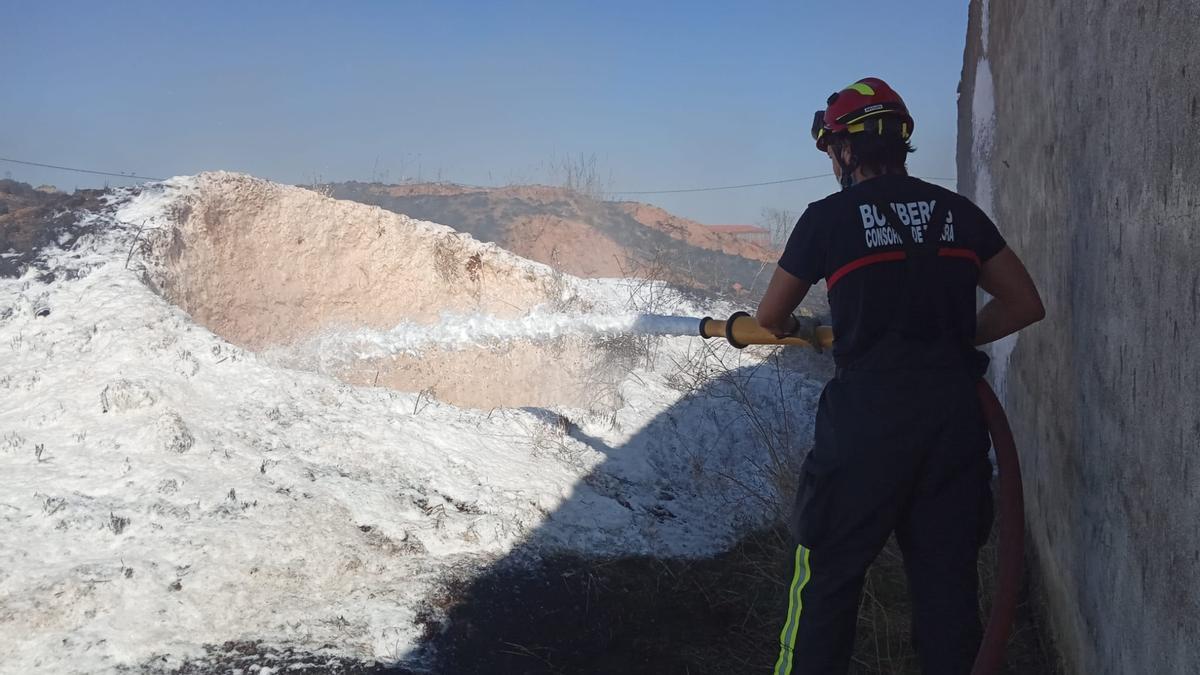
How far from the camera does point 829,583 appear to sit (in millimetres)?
2572

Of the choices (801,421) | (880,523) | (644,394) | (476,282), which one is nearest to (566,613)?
(880,523)

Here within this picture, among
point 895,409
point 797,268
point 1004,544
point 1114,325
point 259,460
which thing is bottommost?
point 259,460

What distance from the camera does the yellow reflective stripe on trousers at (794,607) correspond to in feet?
8.61

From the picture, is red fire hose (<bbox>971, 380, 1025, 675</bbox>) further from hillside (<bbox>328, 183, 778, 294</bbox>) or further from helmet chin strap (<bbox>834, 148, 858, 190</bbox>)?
hillside (<bbox>328, 183, 778, 294</bbox>)

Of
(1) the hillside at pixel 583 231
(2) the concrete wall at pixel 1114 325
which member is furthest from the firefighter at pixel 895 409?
(1) the hillside at pixel 583 231

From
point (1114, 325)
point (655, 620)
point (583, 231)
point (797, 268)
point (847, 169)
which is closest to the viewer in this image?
point (1114, 325)

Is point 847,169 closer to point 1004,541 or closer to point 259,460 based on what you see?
point 1004,541

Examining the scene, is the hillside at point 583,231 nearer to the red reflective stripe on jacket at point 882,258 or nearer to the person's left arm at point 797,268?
the person's left arm at point 797,268

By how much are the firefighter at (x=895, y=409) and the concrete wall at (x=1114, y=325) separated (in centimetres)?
32

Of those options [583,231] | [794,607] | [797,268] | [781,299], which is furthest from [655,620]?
[583,231]

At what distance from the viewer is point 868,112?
2.66 m

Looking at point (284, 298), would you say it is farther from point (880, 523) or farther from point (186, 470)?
point (880, 523)

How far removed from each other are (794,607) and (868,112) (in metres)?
1.42

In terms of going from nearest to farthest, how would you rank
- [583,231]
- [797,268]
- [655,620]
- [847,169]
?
[797,268]
[847,169]
[655,620]
[583,231]
